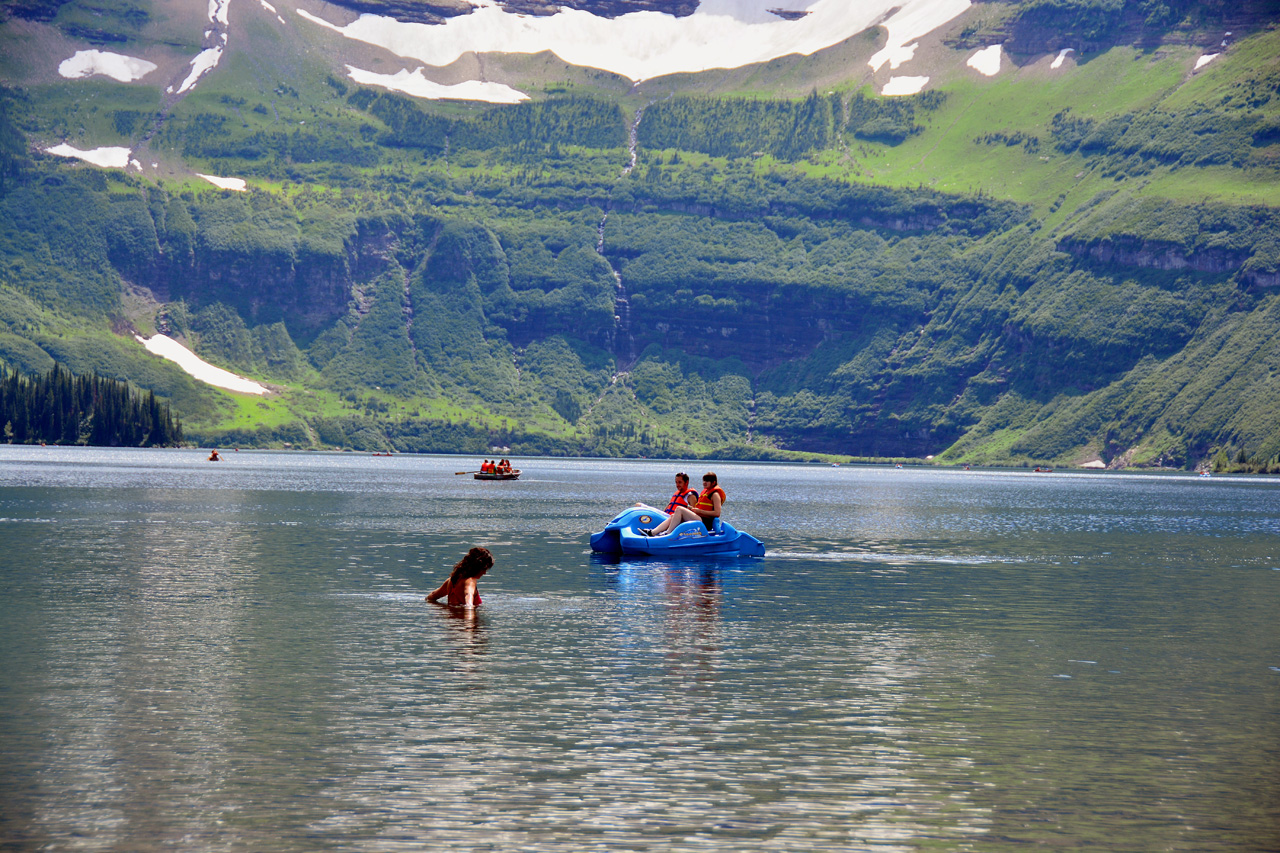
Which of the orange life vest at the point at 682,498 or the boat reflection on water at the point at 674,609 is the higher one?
the orange life vest at the point at 682,498

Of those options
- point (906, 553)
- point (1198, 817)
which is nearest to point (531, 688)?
point (1198, 817)

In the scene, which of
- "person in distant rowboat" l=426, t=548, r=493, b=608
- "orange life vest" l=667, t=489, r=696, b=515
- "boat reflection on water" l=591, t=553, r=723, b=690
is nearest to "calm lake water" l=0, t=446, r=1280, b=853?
"boat reflection on water" l=591, t=553, r=723, b=690

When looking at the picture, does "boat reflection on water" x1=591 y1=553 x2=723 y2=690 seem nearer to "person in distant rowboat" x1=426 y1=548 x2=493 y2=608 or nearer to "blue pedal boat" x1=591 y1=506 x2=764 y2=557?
"blue pedal boat" x1=591 y1=506 x2=764 y2=557

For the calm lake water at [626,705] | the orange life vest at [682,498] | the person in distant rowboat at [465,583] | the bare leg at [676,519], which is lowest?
the calm lake water at [626,705]

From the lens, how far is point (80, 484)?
463ft

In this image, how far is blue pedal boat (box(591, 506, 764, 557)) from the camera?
69.2 meters

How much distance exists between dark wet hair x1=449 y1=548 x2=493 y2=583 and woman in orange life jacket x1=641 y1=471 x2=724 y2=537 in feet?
75.7

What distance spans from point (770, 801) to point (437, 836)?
226 inches

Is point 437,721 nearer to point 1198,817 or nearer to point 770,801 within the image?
point 770,801

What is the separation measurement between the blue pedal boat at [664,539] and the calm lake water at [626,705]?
38.7 inches

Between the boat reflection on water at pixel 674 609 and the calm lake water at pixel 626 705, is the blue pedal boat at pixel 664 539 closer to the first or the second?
the boat reflection on water at pixel 674 609

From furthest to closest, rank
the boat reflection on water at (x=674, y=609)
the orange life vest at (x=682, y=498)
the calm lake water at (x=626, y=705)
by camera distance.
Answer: the orange life vest at (x=682, y=498) → the boat reflection on water at (x=674, y=609) → the calm lake water at (x=626, y=705)

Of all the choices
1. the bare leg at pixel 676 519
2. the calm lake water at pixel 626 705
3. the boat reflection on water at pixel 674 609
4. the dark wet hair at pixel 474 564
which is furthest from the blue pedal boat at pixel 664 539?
the dark wet hair at pixel 474 564

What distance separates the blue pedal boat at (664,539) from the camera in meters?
69.2
